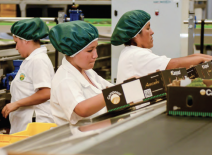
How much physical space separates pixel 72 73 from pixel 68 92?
6.4 inches

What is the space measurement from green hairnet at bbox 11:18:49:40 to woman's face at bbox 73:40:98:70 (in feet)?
3.33

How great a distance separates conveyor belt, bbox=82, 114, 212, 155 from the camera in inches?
35.7

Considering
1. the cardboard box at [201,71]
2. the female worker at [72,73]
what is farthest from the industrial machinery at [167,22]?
the female worker at [72,73]

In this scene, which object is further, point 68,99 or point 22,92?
point 22,92

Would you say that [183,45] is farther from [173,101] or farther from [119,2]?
[173,101]

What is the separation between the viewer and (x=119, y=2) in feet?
11.8

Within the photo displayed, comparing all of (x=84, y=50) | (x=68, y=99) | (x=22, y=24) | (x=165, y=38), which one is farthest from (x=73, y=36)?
(x=165, y=38)

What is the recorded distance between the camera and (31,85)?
2.49 m

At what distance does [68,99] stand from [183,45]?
2369mm

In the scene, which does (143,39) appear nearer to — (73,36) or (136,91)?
(73,36)

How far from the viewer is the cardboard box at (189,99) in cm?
125

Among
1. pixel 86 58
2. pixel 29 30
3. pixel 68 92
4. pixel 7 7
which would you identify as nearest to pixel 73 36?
pixel 86 58

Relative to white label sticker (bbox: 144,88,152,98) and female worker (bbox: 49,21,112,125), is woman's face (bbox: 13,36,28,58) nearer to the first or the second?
female worker (bbox: 49,21,112,125)

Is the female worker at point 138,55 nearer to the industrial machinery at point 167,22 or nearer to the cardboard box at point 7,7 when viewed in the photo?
the industrial machinery at point 167,22
